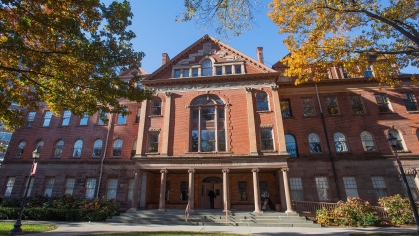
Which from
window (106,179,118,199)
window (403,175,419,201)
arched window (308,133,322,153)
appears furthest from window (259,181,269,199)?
window (106,179,118,199)

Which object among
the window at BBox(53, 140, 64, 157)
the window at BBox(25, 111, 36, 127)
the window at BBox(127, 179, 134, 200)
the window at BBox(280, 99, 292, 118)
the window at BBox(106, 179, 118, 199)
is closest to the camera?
the window at BBox(127, 179, 134, 200)

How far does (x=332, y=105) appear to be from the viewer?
22.5m

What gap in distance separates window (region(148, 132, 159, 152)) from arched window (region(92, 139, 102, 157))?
6462 millimetres

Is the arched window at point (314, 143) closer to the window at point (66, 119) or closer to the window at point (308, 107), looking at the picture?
the window at point (308, 107)

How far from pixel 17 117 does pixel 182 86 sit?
1316 cm

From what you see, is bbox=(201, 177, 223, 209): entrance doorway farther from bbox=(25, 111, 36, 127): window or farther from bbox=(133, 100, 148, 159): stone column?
bbox=(25, 111, 36, 127): window

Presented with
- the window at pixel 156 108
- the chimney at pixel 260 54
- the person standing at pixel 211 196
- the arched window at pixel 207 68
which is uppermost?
the chimney at pixel 260 54

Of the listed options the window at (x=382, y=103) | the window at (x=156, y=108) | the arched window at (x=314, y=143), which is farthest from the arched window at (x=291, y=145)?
the window at (x=156, y=108)

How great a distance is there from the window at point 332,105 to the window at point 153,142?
17.0m

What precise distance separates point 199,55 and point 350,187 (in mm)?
18902

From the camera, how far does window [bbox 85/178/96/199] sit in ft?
71.1

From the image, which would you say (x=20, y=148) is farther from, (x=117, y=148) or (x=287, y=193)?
(x=287, y=193)

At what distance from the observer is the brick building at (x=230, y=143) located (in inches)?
749

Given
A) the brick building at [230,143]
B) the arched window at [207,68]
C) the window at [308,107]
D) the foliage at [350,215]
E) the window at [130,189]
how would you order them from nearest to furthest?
the foliage at [350,215] → the brick building at [230,143] → the window at [130,189] → the window at [308,107] → the arched window at [207,68]
